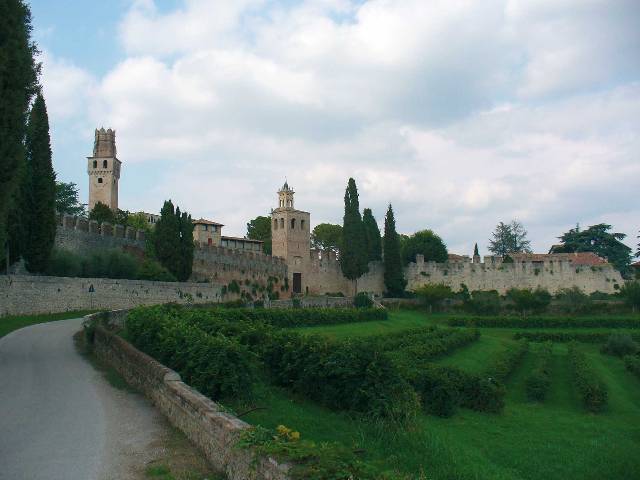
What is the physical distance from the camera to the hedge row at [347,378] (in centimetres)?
1010

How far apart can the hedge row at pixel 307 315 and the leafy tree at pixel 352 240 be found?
10376mm

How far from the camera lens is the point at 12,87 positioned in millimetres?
13008

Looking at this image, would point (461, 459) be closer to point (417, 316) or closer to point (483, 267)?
point (417, 316)

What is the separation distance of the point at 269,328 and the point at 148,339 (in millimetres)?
2687

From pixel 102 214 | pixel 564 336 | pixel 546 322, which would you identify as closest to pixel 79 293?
pixel 102 214

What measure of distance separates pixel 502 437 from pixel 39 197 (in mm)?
21006

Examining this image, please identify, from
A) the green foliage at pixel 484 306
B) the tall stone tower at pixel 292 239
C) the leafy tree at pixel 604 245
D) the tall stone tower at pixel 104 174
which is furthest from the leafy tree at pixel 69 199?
the leafy tree at pixel 604 245

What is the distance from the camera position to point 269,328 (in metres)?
14.1

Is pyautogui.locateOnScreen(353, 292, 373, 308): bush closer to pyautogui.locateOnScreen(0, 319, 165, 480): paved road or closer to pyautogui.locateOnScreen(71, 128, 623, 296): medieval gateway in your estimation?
pyautogui.locateOnScreen(71, 128, 623, 296): medieval gateway

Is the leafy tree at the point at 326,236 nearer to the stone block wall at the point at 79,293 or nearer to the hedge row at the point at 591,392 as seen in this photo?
the stone block wall at the point at 79,293

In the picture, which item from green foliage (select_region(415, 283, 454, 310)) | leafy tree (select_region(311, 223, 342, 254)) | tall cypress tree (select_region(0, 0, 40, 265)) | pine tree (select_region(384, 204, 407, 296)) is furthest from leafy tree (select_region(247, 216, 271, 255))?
tall cypress tree (select_region(0, 0, 40, 265))

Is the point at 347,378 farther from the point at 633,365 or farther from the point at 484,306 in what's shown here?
the point at 484,306

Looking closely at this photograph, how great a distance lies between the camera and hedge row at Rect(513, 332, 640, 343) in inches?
1444

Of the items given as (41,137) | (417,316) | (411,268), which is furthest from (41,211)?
(411,268)
